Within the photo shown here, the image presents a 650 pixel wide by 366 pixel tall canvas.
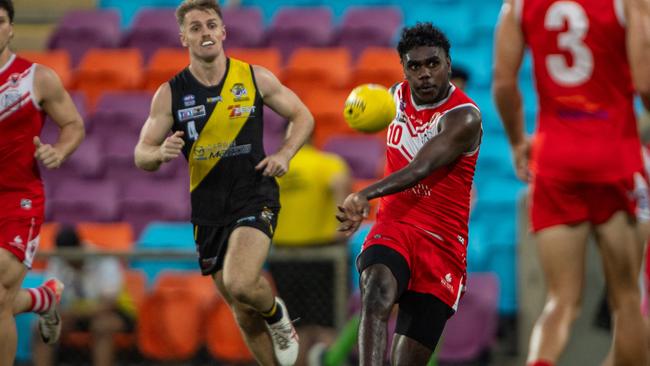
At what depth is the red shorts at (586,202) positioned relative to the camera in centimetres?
635

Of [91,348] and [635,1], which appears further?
[91,348]

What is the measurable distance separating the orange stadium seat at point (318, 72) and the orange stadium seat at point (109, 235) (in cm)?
217

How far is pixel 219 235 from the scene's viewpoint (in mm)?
7008

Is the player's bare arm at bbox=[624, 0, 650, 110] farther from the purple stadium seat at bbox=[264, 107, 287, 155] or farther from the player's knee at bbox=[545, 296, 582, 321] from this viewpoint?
the purple stadium seat at bbox=[264, 107, 287, 155]

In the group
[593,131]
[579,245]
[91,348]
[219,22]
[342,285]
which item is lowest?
[91,348]

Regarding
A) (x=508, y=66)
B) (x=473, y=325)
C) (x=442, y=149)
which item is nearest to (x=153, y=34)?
(x=473, y=325)

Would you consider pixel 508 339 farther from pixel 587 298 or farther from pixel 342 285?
pixel 342 285

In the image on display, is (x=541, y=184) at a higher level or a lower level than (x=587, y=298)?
higher

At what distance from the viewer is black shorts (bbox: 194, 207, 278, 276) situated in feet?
22.8

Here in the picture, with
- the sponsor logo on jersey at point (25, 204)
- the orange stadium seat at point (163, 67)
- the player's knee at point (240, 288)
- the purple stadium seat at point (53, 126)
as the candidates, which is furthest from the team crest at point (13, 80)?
the orange stadium seat at point (163, 67)

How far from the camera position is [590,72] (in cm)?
635

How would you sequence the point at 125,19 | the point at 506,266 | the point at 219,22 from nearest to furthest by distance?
the point at 219,22 < the point at 506,266 < the point at 125,19

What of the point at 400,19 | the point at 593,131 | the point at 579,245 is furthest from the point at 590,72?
the point at 400,19

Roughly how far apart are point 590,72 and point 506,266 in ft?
15.2
